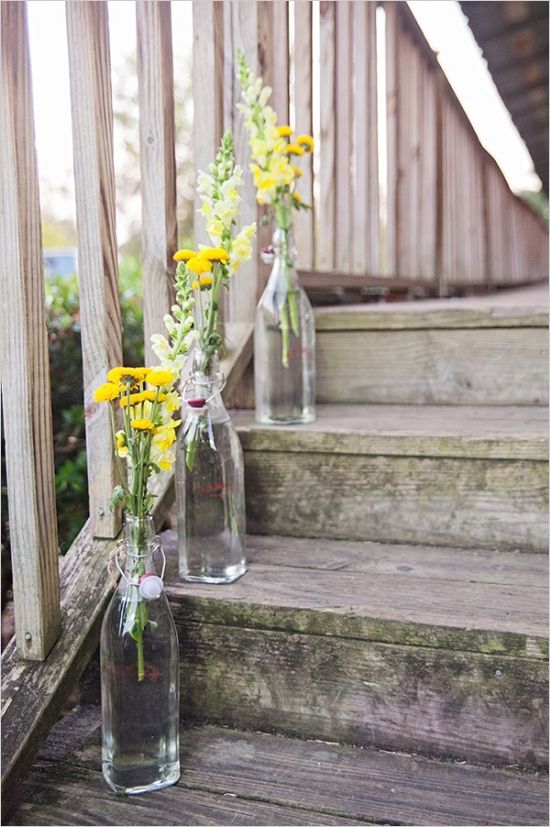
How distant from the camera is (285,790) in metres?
0.97

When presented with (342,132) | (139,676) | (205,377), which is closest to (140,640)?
(139,676)

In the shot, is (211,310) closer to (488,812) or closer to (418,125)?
(488,812)

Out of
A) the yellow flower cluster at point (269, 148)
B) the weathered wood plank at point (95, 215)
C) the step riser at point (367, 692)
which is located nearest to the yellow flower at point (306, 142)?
the yellow flower cluster at point (269, 148)

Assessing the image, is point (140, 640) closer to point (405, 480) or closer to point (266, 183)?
point (405, 480)

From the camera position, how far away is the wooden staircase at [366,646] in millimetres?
959

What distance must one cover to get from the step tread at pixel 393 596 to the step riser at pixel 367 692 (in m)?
0.02

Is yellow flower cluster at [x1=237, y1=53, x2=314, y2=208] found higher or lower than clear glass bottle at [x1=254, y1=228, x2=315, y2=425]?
higher

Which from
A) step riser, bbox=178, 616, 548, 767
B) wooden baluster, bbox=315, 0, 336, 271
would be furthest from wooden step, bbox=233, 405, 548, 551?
wooden baluster, bbox=315, 0, 336, 271

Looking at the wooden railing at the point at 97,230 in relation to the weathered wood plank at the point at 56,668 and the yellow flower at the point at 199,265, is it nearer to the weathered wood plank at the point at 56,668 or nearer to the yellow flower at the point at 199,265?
the weathered wood plank at the point at 56,668

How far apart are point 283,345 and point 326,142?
90 centimetres

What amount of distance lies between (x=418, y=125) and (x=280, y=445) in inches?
81.3

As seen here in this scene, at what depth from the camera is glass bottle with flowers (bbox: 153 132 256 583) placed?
114cm

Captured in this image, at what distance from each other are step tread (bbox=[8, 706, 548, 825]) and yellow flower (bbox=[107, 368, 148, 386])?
52 centimetres

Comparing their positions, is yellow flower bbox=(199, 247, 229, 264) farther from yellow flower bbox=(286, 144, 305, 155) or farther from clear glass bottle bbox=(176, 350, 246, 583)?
yellow flower bbox=(286, 144, 305, 155)
